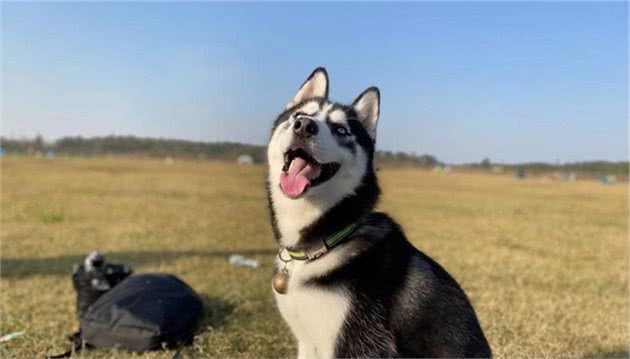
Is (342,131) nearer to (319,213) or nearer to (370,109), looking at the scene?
(370,109)

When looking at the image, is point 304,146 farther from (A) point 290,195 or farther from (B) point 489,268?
(B) point 489,268

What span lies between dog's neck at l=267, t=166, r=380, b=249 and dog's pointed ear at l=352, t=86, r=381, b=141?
1.07ft

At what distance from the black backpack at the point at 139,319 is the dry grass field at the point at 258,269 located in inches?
6.6

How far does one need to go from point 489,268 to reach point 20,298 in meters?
8.07

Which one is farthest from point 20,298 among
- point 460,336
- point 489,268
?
point 489,268

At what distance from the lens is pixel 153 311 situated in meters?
5.61

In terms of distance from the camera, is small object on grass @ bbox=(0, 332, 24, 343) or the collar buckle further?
small object on grass @ bbox=(0, 332, 24, 343)

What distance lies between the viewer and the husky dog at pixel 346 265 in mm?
3074

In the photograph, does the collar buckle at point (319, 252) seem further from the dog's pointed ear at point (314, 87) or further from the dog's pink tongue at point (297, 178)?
the dog's pointed ear at point (314, 87)

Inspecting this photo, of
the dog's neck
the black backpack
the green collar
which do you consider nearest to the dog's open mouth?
the dog's neck

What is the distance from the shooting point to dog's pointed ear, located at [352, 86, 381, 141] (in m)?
3.52

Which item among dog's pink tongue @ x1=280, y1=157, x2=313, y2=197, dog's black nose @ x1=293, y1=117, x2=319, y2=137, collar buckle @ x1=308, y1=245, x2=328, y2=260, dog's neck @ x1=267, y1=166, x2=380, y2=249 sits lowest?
collar buckle @ x1=308, y1=245, x2=328, y2=260

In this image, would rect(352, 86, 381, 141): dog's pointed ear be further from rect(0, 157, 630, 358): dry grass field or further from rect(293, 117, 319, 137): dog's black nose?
rect(293, 117, 319, 137): dog's black nose

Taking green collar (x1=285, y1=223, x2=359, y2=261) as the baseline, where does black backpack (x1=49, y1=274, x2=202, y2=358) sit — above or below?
below
